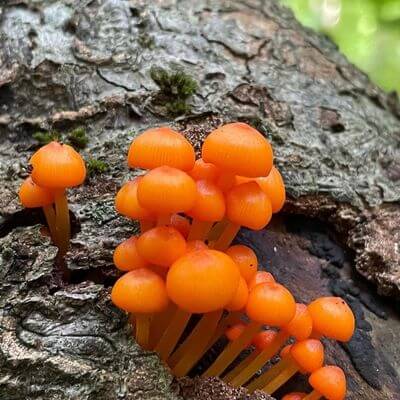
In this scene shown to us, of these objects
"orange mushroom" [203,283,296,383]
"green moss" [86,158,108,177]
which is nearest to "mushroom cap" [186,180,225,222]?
"orange mushroom" [203,283,296,383]

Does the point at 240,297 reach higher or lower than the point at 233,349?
higher

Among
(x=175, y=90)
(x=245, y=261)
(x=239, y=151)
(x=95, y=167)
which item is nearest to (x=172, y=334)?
(x=245, y=261)

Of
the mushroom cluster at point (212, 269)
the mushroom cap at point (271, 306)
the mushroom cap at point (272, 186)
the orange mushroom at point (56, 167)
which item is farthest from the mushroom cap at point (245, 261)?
the orange mushroom at point (56, 167)

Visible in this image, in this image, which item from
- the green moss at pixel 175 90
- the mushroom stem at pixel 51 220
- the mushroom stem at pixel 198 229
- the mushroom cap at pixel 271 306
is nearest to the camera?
the mushroom cap at pixel 271 306

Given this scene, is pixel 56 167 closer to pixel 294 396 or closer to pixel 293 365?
pixel 293 365

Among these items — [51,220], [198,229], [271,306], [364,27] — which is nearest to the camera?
[271,306]

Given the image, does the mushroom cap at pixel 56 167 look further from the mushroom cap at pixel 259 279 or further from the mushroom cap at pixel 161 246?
the mushroom cap at pixel 259 279

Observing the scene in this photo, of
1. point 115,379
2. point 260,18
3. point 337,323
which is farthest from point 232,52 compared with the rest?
point 115,379
